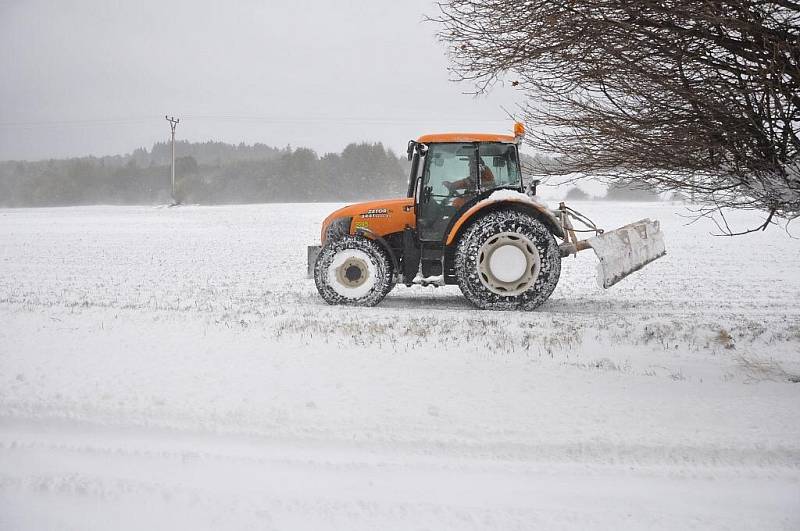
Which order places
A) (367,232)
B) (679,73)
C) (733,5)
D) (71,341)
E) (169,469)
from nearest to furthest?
(169,469) < (733,5) < (679,73) < (71,341) < (367,232)

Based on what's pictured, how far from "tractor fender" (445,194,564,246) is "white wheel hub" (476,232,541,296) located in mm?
374

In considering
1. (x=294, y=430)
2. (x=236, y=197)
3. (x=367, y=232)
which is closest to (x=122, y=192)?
(x=236, y=197)

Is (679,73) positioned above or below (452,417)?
above

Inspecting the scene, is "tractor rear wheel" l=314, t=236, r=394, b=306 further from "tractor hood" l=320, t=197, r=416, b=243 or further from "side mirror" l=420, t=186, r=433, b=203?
"side mirror" l=420, t=186, r=433, b=203

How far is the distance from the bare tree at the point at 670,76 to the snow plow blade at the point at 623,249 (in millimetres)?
2456

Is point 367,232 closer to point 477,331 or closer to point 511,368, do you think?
point 477,331

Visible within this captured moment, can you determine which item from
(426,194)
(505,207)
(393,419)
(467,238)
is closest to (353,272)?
(426,194)

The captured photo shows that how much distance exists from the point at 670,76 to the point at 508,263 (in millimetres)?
3608

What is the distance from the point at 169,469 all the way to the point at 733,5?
12.1 feet

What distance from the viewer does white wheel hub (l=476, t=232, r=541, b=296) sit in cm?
716

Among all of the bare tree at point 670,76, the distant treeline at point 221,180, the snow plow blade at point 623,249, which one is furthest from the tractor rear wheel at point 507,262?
the distant treeline at point 221,180

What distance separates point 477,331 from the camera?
5.59 meters

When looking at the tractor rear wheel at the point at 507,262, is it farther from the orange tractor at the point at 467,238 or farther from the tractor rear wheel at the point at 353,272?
the tractor rear wheel at the point at 353,272

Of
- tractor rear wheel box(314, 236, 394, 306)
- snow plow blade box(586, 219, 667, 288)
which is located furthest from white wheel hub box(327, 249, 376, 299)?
snow plow blade box(586, 219, 667, 288)
